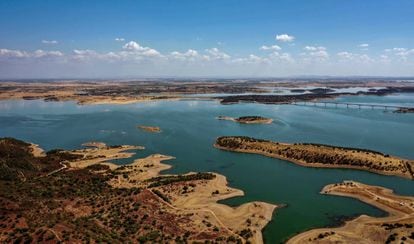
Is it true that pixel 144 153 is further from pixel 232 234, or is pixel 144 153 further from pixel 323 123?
pixel 323 123

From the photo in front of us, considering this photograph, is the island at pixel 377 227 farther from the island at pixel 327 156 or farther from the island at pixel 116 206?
the island at pixel 327 156

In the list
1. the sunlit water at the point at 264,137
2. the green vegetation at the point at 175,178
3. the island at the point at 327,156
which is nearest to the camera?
the sunlit water at the point at 264,137

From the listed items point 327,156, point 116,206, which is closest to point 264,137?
point 327,156

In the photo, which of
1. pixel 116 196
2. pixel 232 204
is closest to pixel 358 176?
pixel 232 204

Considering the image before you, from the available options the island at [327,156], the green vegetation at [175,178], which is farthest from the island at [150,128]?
the green vegetation at [175,178]

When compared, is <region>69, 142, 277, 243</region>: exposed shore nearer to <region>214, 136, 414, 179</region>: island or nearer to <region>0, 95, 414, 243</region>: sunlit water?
<region>0, 95, 414, 243</region>: sunlit water

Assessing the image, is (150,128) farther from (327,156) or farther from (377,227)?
(377,227)
